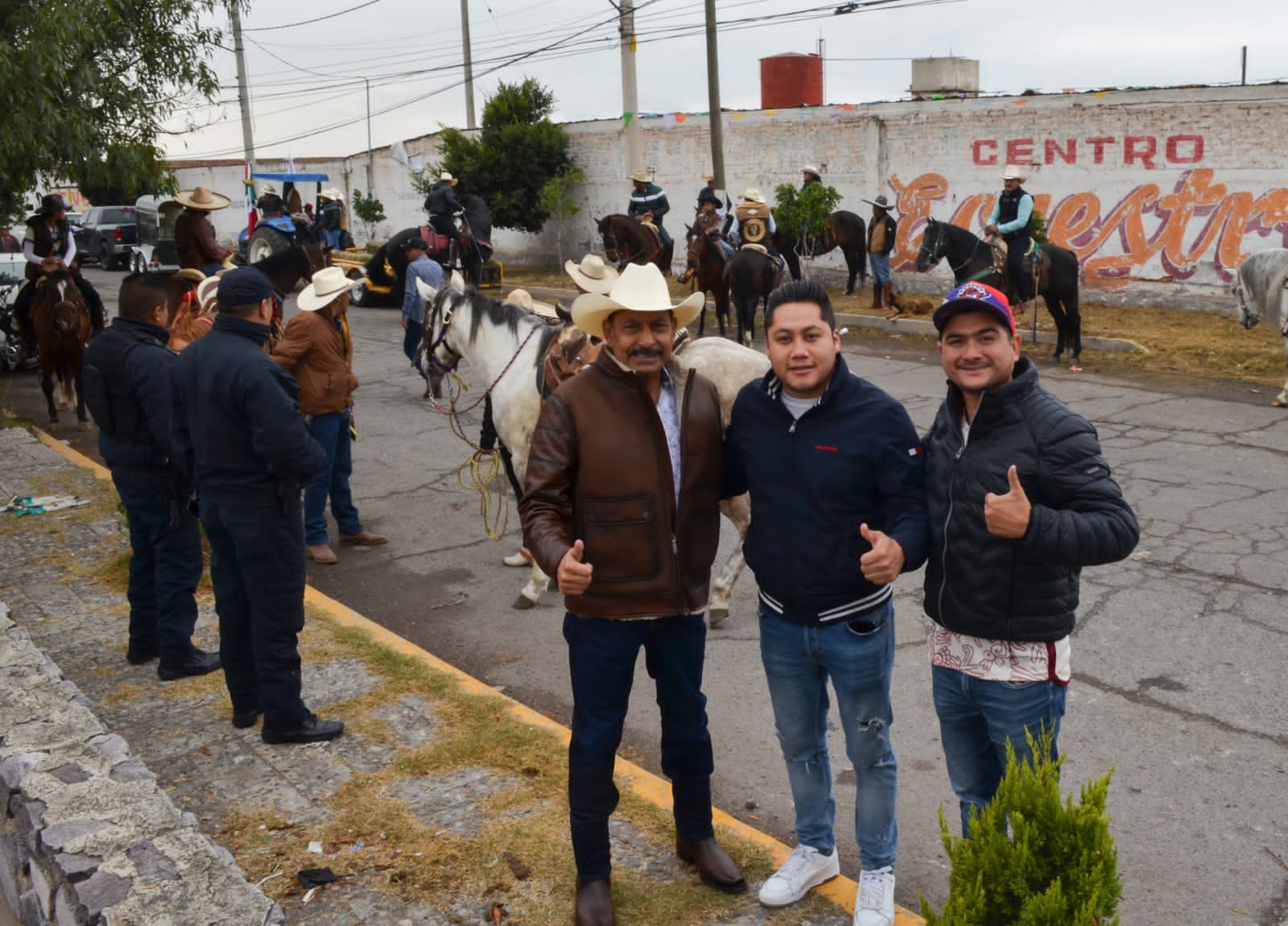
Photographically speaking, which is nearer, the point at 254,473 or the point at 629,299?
the point at 629,299

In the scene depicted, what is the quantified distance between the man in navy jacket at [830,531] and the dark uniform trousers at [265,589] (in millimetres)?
2287

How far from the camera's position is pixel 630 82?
24.2 meters

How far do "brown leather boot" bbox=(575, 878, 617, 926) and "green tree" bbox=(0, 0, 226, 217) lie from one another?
31.2ft

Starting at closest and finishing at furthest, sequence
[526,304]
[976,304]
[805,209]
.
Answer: [976,304], [526,304], [805,209]

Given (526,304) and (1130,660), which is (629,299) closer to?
(1130,660)

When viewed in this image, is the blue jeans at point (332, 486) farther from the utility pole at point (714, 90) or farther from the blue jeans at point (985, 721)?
the utility pole at point (714, 90)

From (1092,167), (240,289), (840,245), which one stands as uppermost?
(1092,167)

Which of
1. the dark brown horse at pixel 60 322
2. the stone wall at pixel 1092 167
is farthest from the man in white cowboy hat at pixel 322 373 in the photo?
the stone wall at pixel 1092 167

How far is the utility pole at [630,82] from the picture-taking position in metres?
23.8

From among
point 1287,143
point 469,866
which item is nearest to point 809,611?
point 469,866

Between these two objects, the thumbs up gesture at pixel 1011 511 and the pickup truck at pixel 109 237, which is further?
the pickup truck at pixel 109 237

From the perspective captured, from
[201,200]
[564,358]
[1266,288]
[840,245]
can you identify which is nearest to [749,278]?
[840,245]

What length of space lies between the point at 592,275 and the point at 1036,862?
5.40 m

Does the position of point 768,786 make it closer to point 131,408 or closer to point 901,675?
point 901,675
